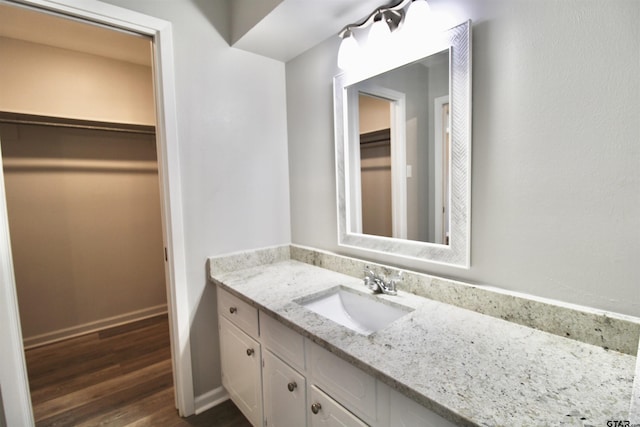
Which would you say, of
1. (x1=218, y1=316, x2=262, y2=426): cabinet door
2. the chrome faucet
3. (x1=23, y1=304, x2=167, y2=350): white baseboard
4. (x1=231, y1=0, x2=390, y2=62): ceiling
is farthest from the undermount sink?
(x1=23, y1=304, x2=167, y2=350): white baseboard

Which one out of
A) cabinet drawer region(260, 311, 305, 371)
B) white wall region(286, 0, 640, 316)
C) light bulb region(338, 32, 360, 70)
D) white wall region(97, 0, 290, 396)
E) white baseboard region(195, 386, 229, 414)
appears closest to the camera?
white wall region(286, 0, 640, 316)

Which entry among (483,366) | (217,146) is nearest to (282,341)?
(483,366)

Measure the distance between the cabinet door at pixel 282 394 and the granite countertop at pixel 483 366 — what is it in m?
0.24

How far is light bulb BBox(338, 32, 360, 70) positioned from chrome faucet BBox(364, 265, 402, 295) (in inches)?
40.8

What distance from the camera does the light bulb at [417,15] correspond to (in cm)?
115

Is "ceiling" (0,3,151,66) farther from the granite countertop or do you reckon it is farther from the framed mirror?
the granite countertop

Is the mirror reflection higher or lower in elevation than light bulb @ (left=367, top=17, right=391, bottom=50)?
lower

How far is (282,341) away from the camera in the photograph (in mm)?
1206

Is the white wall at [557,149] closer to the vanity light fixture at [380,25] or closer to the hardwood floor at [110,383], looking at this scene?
the vanity light fixture at [380,25]


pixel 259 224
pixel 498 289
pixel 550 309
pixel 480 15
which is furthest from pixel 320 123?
pixel 550 309

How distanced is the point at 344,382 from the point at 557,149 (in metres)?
0.99

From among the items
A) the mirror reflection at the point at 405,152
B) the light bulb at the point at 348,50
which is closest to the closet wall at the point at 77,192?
the light bulb at the point at 348,50

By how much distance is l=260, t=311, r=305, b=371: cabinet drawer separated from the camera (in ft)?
3.67

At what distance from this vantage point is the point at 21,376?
1.31 meters
